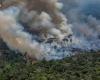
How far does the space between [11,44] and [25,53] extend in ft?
Result: 11.6

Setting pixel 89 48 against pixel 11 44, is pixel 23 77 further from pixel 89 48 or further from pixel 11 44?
pixel 89 48

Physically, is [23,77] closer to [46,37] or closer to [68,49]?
[46,37]

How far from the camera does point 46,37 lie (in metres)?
53.5

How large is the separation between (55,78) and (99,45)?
3655 cm

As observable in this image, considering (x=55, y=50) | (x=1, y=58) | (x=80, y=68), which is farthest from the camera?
(x=55, y=50)

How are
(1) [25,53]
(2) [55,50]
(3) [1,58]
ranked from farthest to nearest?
(2) [55,50] → (3) [1,58] → (1) [25,53]

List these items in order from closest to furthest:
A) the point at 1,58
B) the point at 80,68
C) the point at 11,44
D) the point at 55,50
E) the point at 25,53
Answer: the point at 80,68 < the point at 11,44 < the point at 25,53 < the point at 1,58 < the point at 55,50

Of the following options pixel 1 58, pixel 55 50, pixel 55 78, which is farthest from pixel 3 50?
pixel 55 78

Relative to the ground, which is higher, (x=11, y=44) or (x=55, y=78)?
(x=11, y=44)

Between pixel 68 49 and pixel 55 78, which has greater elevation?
pixel 68 49

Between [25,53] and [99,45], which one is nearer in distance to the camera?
[25,53]

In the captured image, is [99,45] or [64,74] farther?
[99,45]

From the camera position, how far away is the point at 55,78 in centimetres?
3441

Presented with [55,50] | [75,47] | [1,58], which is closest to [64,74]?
[1,58]
